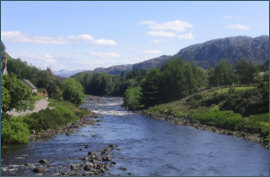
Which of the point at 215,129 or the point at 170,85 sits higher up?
the point at 170,85

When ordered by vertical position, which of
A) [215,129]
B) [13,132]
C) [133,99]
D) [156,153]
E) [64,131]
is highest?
[133,99]

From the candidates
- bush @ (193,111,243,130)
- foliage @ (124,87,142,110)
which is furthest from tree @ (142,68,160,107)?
bush @ (193,111,243,130)

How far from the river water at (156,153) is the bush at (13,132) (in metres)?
1.67

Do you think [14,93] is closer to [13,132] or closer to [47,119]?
[13,132]

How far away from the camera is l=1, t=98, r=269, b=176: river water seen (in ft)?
111

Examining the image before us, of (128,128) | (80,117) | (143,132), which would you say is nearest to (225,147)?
(143,132)

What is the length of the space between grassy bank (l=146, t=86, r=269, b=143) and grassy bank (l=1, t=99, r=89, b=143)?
103 feet

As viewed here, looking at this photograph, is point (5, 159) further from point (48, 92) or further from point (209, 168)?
point (48, 92)

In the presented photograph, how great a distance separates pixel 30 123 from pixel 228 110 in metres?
47.8

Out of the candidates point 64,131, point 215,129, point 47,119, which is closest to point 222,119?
point 215,129

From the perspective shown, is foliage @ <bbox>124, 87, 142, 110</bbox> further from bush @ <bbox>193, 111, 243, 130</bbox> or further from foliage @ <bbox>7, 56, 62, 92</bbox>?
bush @ <bbox>193, 111, 243, 130</bbox>

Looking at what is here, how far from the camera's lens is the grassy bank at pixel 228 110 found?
203ft

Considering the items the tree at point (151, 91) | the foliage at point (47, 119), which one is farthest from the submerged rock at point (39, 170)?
the tree at point (151, 91)

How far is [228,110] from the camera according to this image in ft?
250
